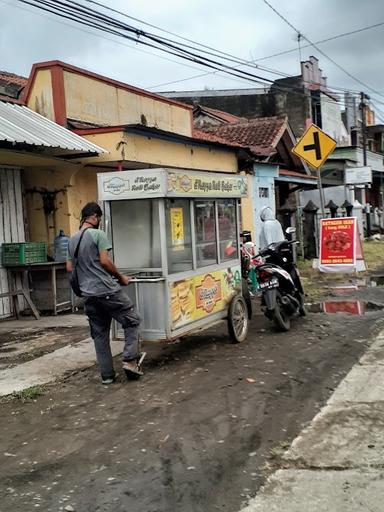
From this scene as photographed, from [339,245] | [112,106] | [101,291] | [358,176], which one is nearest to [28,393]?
[101,291]

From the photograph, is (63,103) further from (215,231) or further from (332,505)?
(332,505)

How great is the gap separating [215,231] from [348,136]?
36.1 metres

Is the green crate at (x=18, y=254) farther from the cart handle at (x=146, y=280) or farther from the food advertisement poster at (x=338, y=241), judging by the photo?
the food advertisement poster at (x=338, y=241)

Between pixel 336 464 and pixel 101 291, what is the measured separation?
2856 mm

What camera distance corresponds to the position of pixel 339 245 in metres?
14.4

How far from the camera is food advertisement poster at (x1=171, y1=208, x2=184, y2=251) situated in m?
6.80

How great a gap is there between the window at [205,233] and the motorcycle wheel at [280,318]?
51.0 inches

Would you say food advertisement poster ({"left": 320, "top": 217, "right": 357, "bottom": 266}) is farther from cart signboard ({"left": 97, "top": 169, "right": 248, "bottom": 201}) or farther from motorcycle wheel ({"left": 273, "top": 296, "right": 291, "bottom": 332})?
cart signboard ({"left": 97, "top": 169, "right": 248, "bottom": 201})

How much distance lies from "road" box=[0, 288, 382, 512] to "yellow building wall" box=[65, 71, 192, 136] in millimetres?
5412

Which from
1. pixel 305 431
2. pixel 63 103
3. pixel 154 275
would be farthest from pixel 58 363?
pixel 63 103

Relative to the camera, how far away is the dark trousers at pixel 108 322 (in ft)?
19.4

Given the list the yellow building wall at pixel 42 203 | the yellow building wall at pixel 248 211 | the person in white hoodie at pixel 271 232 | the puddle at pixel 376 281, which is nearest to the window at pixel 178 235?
the person in white hoodie at pixel 271 232

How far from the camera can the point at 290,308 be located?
866 centimetres

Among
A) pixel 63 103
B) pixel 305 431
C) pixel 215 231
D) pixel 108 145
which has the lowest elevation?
pixel 305 431
